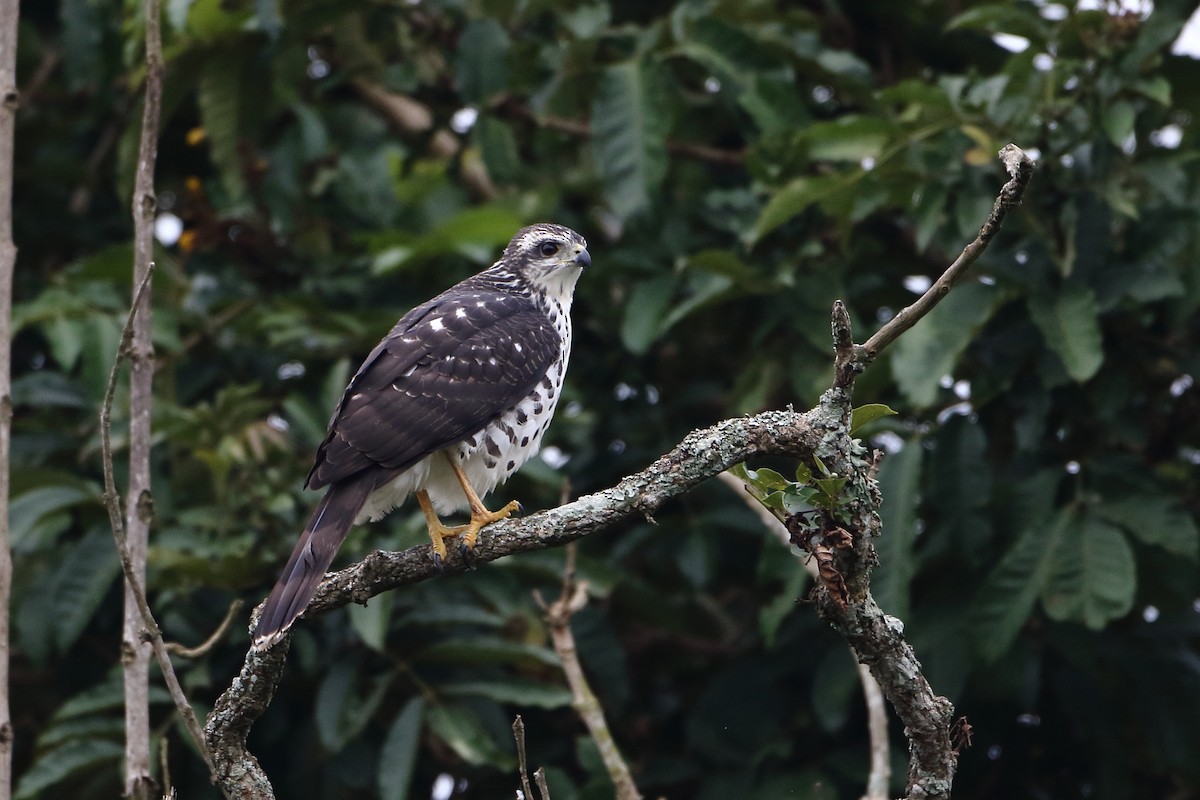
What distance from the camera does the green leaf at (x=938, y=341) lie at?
189 inches

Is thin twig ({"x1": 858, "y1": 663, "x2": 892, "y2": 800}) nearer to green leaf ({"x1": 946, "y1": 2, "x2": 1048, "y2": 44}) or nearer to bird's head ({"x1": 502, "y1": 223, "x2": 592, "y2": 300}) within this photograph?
bird's head ({"x1": 502, "y1": 223, "x2": 592, "y2": 300})

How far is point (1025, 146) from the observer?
5.05 metres

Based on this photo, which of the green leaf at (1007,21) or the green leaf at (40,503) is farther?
the green leaf at (1007,21)

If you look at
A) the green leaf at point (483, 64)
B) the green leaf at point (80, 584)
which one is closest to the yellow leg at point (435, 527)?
the green leaf at point (80, 584)

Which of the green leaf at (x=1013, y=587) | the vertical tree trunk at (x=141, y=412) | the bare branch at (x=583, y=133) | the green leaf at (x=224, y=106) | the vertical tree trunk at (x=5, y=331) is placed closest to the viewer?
the vertical tree trunk at (x=5, y=331)

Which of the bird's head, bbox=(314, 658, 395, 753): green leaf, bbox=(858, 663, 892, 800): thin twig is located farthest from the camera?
the bird's head

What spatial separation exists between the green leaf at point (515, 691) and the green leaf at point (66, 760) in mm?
1098

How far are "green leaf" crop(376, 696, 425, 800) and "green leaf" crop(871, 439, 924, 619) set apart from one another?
1.55m

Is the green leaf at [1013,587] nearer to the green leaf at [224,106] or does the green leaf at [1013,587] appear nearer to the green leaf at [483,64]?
the green leaf at [483,64]

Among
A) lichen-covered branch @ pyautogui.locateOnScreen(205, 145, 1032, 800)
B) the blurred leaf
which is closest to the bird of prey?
lichen-covered branch @ pyautogui.locateOnScreen(205, 145, 1032, 800)

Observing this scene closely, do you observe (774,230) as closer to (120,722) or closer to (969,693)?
(969,693)

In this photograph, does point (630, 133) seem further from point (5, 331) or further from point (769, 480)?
point (769, 480)

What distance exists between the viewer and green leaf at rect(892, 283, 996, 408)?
4793 mm

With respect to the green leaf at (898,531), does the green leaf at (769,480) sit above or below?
below
